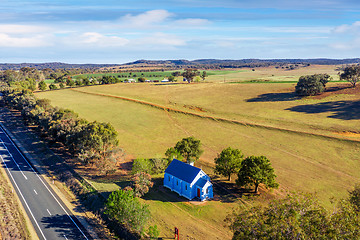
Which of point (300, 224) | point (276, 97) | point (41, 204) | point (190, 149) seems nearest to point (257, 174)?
point (190, 149)

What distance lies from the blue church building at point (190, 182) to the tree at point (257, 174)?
634cm

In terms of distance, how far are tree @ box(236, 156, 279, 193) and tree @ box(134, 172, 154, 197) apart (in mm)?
16542

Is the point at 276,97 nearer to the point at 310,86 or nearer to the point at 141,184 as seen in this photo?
the point at 310,86

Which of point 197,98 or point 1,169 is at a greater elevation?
point 197,98

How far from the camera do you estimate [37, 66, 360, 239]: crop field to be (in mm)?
41625

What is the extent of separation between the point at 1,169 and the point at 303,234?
59.7m

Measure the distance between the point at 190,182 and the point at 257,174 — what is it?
1158cm

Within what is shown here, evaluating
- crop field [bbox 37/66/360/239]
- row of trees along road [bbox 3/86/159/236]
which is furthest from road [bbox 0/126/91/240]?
crop field [bbox 37/66/360/239]

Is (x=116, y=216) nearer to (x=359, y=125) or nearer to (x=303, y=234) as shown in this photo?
(x=303, y=234)

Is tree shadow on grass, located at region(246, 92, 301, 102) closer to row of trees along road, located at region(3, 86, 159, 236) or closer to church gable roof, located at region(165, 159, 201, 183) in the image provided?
row of trees along road, located at region(3, 86, 159, 236)

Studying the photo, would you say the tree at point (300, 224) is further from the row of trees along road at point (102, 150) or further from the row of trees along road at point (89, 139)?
the row of trees along road at point (89, 139)

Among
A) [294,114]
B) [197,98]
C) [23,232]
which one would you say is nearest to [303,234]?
[23,232]

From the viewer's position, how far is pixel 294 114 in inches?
3452

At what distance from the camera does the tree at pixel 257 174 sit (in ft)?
135
